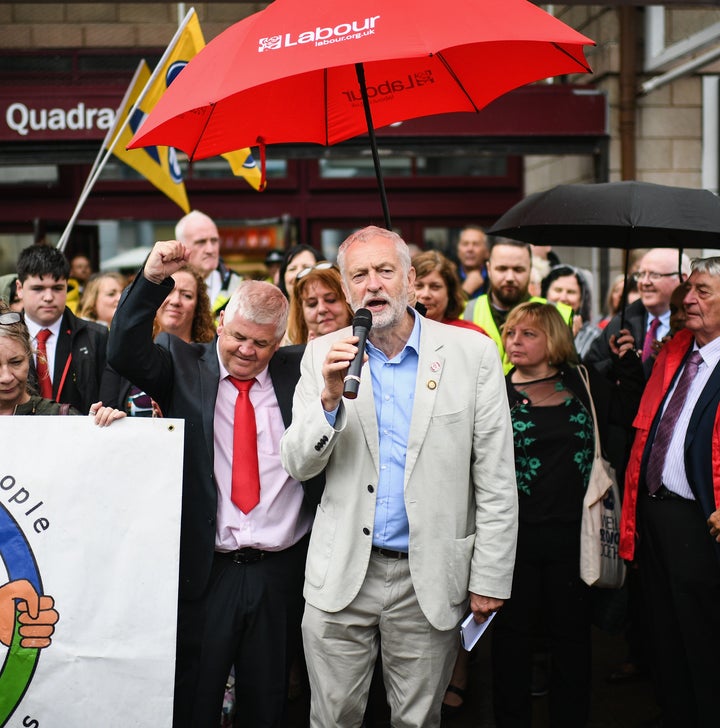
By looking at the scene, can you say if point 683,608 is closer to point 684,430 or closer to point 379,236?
point 684,430

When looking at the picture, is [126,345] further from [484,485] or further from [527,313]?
[527,313]

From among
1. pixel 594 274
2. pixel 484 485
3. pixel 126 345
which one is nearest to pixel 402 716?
pixel 484 485

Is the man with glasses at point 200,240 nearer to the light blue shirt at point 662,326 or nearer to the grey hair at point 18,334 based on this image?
the grey hair at point 18,334

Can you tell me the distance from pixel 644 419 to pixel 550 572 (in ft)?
2.70

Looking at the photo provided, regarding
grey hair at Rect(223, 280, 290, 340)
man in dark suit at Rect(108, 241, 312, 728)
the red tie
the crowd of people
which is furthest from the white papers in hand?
grey hair at Rect(223, 280, 290, 340)

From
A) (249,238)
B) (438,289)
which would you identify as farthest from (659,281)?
(249,238)

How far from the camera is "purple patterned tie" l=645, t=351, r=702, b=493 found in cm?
398

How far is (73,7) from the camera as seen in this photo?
9.81 meters

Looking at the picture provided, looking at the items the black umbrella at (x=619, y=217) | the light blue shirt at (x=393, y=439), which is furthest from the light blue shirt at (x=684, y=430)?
the light blue shirt at (x=393, y=439)

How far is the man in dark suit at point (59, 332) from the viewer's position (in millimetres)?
4730

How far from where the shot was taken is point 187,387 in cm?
345

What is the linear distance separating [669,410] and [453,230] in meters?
6.66

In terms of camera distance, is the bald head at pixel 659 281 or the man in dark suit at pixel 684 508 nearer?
the man in dark suit at pixel 684 508

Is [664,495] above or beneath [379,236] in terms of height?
beneath
